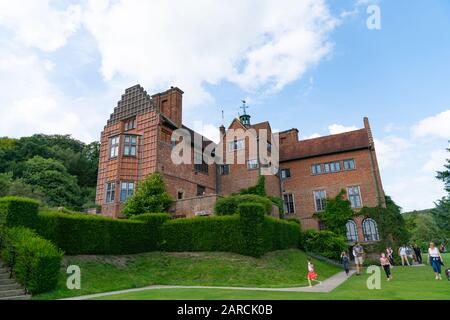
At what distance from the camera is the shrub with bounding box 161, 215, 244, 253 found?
19.8 meters

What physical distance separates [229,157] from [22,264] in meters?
24.6

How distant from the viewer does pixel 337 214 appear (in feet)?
104

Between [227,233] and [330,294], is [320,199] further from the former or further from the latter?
[330,294]

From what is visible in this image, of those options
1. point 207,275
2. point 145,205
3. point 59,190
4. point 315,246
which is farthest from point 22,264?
point 59,190

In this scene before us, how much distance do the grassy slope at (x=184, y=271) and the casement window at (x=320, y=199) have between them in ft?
43.7

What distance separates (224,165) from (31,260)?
2422cm

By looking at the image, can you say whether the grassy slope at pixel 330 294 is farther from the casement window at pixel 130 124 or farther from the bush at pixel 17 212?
the casement window at pixel 130 124

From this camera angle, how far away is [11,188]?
3253cm

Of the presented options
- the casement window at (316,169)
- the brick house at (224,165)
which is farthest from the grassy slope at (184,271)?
the casement window at (316,169)

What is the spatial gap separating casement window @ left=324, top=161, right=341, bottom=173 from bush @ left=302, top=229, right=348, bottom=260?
9161 mm

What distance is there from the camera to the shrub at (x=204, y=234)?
64.8ft

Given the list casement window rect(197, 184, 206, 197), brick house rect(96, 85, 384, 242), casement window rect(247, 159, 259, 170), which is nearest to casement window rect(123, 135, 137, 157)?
brick house rect(96, 85, 384, 242)

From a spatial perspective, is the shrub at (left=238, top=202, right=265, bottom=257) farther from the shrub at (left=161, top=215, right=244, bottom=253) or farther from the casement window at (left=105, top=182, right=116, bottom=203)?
the casement window at (left=105, top=182, right=116, bottom=203)

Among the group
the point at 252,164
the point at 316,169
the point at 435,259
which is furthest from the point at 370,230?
the point at 435,259
